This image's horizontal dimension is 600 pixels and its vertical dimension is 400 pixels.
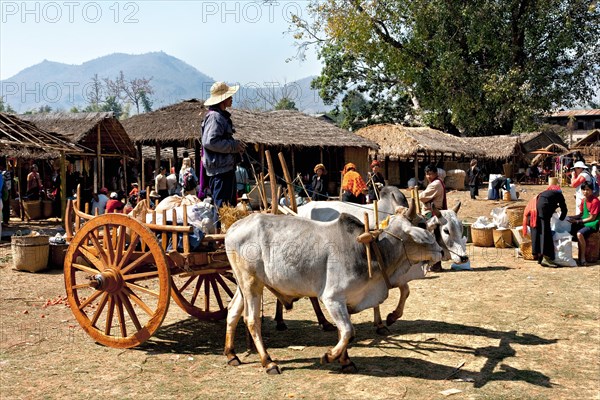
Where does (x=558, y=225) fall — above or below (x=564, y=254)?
above

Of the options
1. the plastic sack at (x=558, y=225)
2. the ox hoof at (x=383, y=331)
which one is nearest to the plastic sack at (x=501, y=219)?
the plastic sack at (x=558, y=225)

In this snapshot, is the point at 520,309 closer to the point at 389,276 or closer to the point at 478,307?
the point at 478,307

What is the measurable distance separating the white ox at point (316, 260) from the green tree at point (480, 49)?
2683 cm

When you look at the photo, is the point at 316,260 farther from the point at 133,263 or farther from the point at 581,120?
the point at 581,120

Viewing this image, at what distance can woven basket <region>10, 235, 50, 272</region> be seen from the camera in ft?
36.0

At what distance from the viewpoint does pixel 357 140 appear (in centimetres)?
2952

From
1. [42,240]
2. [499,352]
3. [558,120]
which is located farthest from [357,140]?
[558,120]

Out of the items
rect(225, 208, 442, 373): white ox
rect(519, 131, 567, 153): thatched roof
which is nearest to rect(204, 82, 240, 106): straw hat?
rect(225, 208, 442, 373): white ox

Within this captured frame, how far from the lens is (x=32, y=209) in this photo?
18953mm

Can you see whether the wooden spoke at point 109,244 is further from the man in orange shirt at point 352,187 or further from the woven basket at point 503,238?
the woven basket at point 503,238

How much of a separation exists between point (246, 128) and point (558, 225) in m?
15.2

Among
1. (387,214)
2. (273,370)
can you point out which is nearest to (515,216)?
(387,214)

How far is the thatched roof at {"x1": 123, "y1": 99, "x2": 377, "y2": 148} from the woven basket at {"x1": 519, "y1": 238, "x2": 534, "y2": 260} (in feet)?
43.2

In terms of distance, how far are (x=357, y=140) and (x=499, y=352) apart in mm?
23773
